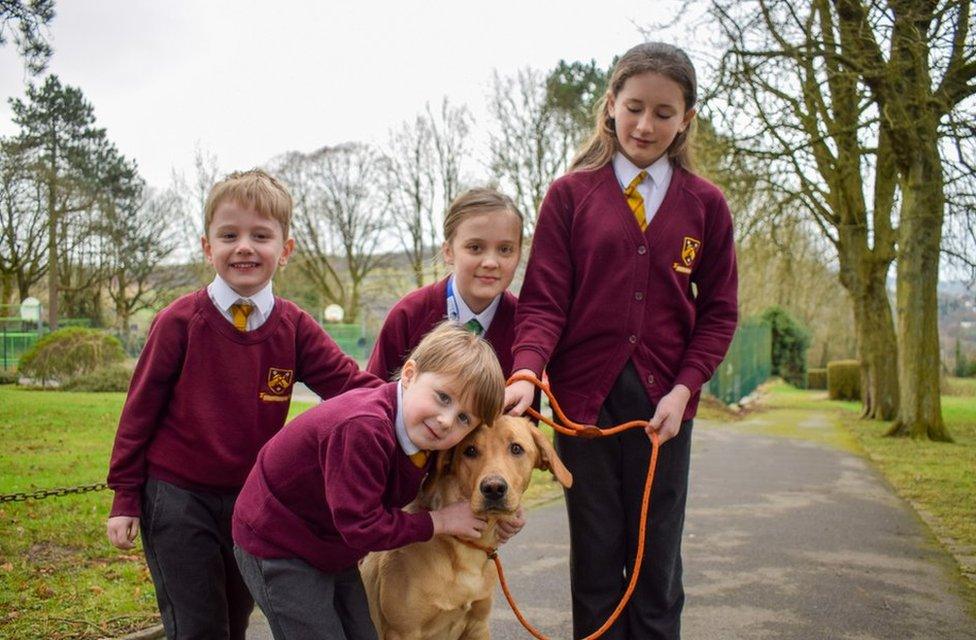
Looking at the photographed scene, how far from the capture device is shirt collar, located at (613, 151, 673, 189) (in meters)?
3.14

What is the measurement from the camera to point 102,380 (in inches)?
388

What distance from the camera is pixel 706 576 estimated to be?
5785mm

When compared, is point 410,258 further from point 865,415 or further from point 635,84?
point 635,84

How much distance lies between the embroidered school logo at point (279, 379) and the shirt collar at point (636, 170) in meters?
1.40

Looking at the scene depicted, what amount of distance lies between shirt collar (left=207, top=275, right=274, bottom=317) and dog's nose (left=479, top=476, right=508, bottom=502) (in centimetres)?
104

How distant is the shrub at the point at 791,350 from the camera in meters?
36.5

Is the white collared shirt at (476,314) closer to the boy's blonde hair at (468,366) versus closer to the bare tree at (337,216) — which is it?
the boy's blonde hair at (468,366)

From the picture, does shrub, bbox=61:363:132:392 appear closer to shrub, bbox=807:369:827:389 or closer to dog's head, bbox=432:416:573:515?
dog's head, bbox=432:416:573:515

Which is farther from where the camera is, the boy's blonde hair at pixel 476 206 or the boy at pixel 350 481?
the boy's blonde hair at pixel 476 206

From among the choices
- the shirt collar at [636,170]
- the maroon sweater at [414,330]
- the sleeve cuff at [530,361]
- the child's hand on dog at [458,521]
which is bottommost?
the child's hand on dog at [458,521]

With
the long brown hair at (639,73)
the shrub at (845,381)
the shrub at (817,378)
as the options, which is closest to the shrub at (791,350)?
the shrub at (817,378)

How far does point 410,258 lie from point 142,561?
32.6m

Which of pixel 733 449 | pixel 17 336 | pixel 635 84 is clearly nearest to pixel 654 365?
pixel 635 84

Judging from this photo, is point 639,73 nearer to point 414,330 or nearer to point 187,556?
point 414,330
